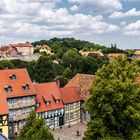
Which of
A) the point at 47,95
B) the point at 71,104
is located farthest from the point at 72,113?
the point at 47,95

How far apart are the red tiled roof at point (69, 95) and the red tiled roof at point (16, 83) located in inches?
235

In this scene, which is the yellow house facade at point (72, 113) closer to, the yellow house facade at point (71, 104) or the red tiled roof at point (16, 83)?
the yellow house facade at point (71, 104)

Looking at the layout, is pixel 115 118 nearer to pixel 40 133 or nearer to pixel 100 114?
pixel 100 114

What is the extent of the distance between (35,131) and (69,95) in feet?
79.0

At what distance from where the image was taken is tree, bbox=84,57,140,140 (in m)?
28.0

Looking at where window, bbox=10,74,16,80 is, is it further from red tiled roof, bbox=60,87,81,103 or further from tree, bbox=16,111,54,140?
tree, bbox=16,111,54,140

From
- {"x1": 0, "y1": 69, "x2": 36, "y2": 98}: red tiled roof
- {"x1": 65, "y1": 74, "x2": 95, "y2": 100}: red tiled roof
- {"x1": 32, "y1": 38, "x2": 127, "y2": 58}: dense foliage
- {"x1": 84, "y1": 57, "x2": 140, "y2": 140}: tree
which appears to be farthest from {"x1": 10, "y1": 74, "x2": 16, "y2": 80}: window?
{"x1": 32, "y1": 38, "x2": 127, "y2": 58}: dense foliage

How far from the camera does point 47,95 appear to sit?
47.6m

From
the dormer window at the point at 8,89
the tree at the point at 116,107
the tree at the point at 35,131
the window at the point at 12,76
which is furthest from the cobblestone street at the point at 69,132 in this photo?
the tree at the point at 35,131

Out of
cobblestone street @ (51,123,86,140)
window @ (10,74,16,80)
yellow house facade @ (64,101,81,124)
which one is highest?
window @ (10,74,16,80)

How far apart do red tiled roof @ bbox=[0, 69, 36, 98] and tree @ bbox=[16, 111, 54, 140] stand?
1517 centimetres

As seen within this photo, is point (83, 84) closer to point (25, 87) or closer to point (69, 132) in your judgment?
point (69, 132)

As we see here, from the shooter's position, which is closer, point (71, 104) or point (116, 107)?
point (116, 107)

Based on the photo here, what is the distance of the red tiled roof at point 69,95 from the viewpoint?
163 feet
